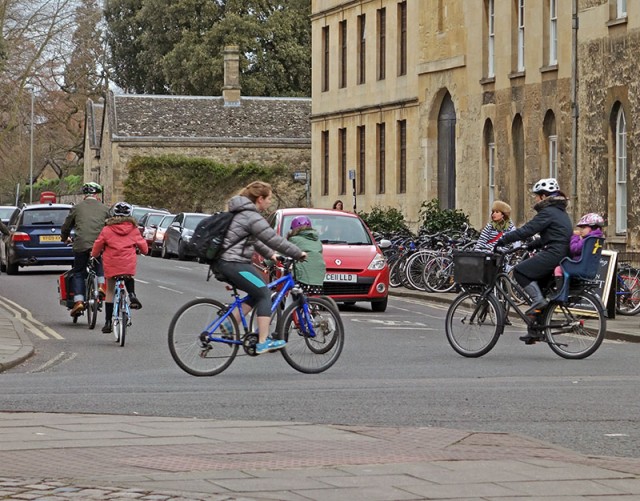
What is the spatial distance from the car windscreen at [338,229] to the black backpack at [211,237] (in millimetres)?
11203

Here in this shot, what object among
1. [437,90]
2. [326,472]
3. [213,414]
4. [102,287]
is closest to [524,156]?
[437,90]

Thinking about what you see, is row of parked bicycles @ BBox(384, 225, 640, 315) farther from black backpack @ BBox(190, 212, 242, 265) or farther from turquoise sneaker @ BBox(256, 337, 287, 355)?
black backpack @ BBox(190, 212, 242, 265)

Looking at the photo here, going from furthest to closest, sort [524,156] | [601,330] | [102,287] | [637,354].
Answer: [524,156] → [102,287] → [637,354] → [601,330]

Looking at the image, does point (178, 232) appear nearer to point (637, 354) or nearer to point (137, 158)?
point (137, 158)

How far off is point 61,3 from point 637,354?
5731cm

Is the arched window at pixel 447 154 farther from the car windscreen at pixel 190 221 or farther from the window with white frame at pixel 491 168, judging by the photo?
the car windscreen at pixel 190 221

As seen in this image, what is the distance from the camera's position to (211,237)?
47.4 ft

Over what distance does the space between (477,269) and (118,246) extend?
4.63 meters

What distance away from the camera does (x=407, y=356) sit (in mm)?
17266

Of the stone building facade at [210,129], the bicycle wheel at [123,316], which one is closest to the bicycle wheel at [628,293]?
the bicycle wheel at [123,316]

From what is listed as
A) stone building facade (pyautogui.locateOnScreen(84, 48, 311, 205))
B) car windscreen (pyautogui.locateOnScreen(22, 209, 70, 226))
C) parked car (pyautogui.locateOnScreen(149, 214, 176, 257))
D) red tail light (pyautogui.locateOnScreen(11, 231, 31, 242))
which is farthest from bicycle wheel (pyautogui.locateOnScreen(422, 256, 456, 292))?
stone building facade (pyautogui.locateOnScreen(84, 48, 311, 205))

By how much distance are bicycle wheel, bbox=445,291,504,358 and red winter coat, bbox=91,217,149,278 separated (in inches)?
161

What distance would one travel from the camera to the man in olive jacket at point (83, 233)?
2056cm

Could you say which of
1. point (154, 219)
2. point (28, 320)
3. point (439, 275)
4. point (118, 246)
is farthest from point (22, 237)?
point (154, 219)
